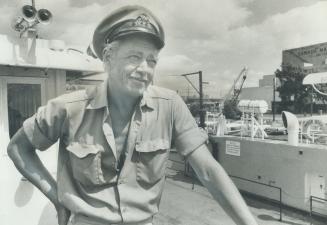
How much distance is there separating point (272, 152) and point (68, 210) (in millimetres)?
8479

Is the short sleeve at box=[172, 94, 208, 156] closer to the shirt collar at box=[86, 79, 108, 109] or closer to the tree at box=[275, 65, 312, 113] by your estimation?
the shirt collar at box=[86, 79, 108, 109]

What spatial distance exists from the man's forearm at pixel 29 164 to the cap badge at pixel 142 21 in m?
0.48

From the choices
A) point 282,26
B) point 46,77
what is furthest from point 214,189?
point 282,26

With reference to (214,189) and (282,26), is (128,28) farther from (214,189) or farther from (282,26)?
(282,26)

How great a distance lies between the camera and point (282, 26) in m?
7.79

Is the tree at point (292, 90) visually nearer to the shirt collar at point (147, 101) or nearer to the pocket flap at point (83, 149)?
the shirt collar at point (147, 101)

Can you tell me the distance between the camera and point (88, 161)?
950 millimetres

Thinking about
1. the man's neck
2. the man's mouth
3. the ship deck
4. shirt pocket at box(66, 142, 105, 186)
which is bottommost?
the ship deck

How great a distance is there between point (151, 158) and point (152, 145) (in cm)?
4

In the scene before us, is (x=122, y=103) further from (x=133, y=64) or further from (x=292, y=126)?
(x=292, y=126)

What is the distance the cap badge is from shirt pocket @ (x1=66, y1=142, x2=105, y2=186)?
14.2 inches

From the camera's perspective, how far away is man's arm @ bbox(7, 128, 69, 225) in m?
1.04

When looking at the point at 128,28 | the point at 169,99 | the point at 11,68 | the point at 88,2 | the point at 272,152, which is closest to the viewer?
the point at 128,28

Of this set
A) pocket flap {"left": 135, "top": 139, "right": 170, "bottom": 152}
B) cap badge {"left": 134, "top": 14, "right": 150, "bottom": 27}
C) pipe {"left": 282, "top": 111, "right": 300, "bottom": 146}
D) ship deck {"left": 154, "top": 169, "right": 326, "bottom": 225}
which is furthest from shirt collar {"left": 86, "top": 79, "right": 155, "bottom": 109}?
pipe {"left": 282, "top": 111, "right": 300, "bottom": 146}
